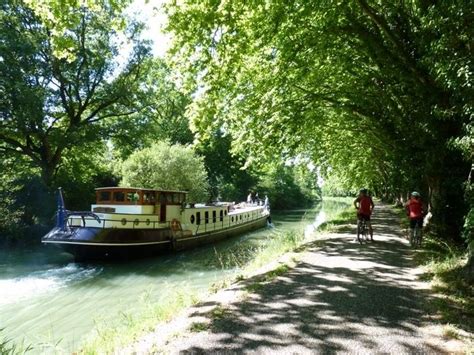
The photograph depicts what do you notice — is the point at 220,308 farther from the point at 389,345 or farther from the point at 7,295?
the point at 7,295

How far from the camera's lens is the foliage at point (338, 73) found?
810 centimetres

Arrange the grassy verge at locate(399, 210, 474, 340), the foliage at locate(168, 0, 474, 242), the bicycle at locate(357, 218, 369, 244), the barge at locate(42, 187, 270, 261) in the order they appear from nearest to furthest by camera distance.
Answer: the grassy verge at locate(399, 210, 474, 340) → the foliage at locate(168, 0, 474, 242) → the bicycle at locate(357, 218, 369, 244) → the barge at locate(42, 187, 270, 261)

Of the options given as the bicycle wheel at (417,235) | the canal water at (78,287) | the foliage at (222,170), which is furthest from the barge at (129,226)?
the foliage at (222,170)

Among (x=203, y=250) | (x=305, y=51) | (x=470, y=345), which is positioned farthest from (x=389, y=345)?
(x=203, y=250)

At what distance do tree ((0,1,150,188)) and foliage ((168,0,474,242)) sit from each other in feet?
45.7

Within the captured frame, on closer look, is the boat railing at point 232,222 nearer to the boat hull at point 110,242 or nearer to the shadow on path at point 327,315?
the boat hull at point 110,242

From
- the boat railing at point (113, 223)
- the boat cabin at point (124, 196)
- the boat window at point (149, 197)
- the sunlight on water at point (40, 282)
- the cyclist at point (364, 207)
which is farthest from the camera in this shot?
the boat window at point (149, 197)

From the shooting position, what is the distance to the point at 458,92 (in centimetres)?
754

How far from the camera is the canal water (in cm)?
1030

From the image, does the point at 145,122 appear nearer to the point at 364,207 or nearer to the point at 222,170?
the point at 222,170

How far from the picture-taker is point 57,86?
1182 inches

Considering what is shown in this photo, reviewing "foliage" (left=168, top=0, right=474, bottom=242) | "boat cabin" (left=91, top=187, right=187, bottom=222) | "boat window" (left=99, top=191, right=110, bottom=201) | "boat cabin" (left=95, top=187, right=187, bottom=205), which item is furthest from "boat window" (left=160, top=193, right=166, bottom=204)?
"foliage" (left=168, top=0, right=474, bottom=242)

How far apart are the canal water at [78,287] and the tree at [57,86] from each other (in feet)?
30.2

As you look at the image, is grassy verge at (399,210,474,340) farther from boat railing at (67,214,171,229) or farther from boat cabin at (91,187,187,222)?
boat cabin at (91,187,187,222)
